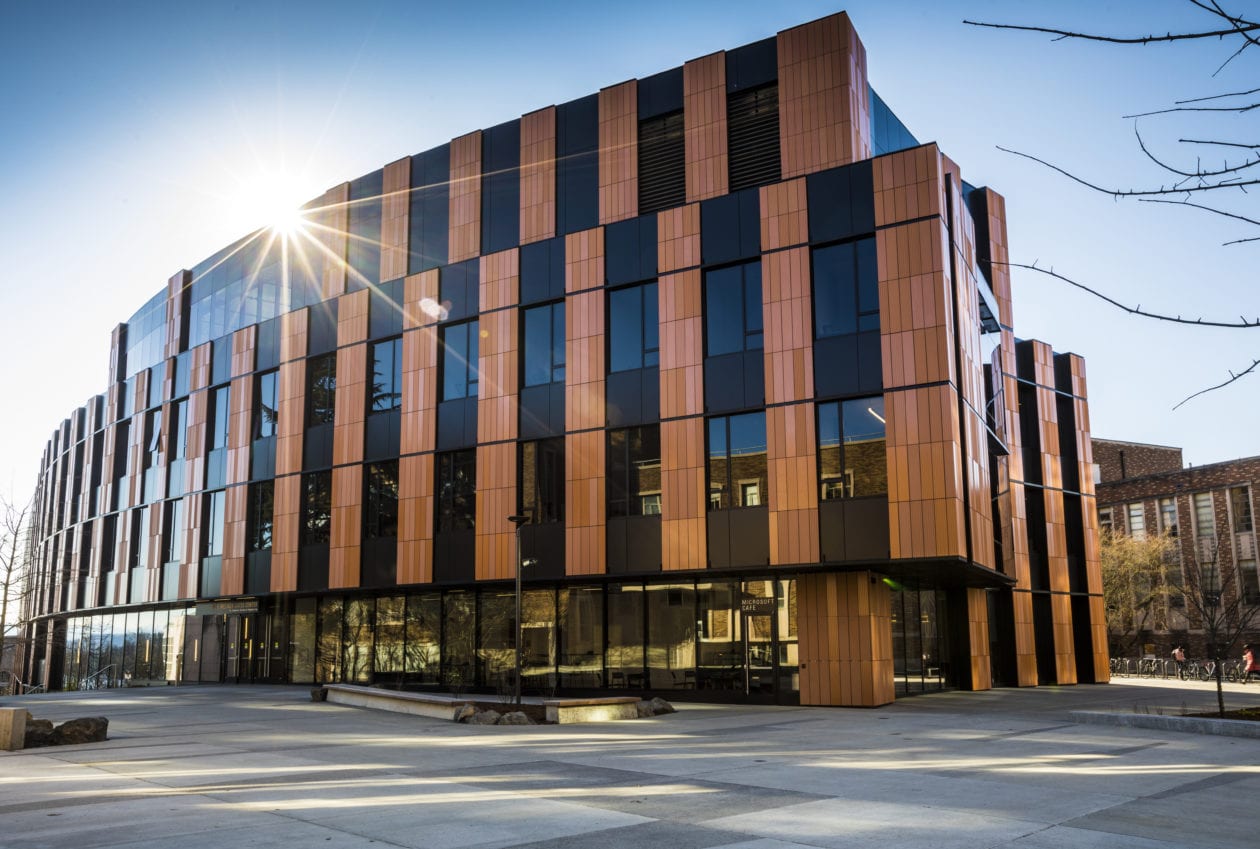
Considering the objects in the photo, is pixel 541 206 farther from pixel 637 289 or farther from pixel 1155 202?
pixel 1155 202

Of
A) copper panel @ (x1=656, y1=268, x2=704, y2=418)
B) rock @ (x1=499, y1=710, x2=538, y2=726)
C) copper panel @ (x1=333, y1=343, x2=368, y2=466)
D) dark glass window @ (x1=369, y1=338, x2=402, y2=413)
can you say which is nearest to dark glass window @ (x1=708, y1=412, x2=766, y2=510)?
copper panel @ (x1=656, y1=268, x2=704, y2=418)

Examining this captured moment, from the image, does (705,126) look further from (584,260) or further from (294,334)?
(294,334)

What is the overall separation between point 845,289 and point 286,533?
21.9m

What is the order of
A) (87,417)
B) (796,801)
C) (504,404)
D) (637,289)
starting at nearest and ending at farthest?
1. (796,801)
2. (637,289)
3. (504,404)
4. (87,417)

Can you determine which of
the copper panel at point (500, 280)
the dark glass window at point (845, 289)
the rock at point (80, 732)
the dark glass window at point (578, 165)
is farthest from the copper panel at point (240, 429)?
the dark glass window at point (845, 289)

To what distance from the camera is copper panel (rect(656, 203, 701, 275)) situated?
89.4 feet

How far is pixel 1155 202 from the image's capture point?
4426mm

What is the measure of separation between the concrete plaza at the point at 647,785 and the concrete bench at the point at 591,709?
0.62m

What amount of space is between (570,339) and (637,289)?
2475mm

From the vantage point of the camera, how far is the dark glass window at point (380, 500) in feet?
108

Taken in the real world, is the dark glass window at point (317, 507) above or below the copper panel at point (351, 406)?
below

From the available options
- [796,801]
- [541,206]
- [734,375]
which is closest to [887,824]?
[796,801]

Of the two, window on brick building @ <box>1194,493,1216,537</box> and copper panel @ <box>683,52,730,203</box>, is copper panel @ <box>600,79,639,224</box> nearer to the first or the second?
copper panel @ <box>683,52,730,203</box>

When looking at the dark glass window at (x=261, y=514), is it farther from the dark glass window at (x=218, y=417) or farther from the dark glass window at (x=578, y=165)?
the dark glass window at (x=578, y=165)
